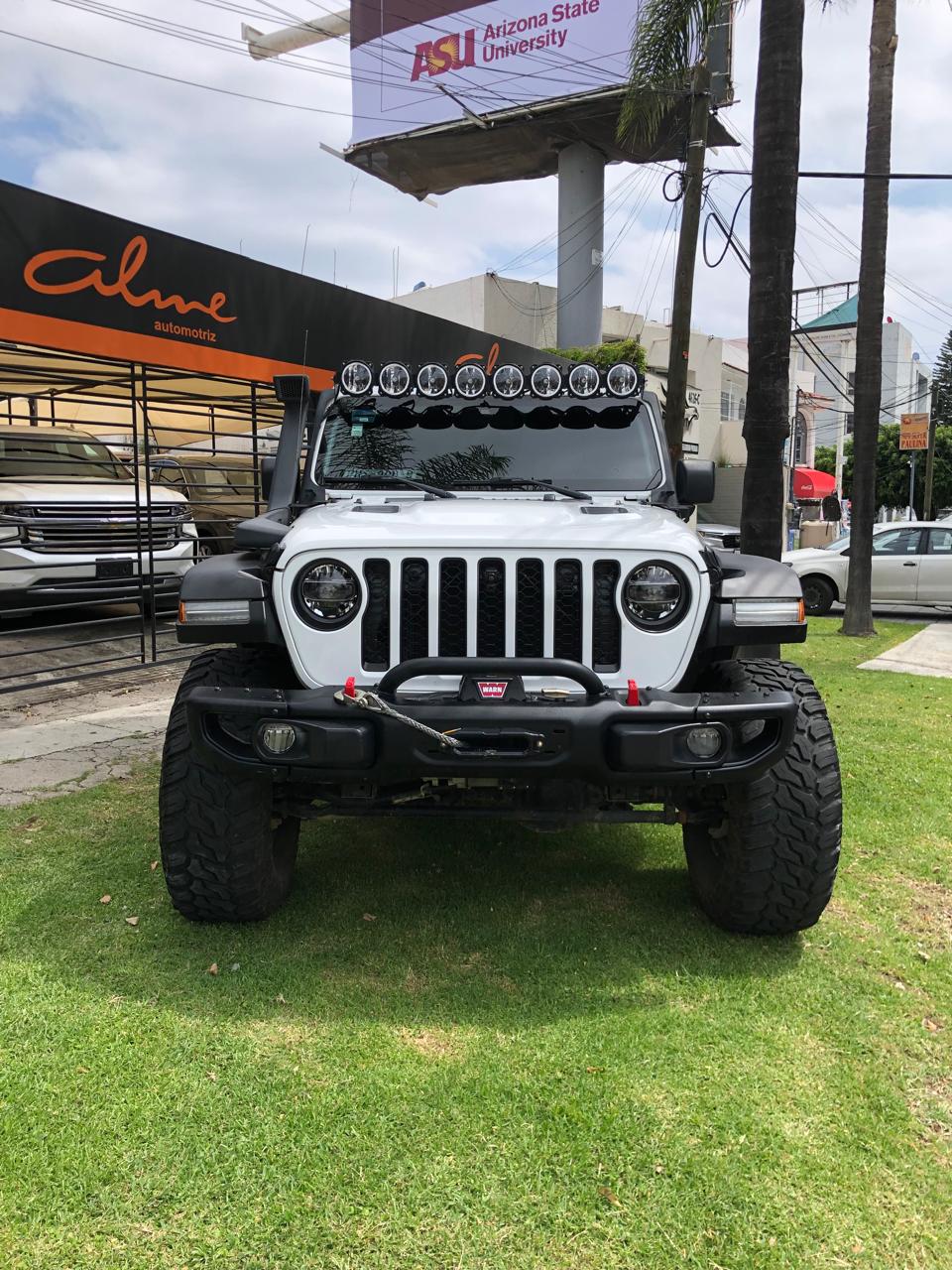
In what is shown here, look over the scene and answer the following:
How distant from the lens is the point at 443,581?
3021mm

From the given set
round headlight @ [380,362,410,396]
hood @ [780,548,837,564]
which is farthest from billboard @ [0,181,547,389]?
hood @ [780,548,837,564]

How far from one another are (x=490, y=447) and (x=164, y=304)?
4065mm

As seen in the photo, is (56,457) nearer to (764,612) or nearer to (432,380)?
(432,380)

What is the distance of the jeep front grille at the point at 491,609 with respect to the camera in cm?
299

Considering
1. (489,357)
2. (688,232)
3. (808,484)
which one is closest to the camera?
(489,357)

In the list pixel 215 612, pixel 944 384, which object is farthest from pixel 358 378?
pixel 944 384

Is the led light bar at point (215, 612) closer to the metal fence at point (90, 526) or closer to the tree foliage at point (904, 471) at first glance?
the metal fence at point (90, 526)

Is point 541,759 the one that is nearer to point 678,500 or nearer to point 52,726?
point 678,500

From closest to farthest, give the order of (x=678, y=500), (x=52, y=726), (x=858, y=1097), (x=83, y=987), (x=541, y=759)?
(x=858, y=1097) → (x=541, y=759) → (x=83, y=987) → (x=678, y=500) → (x=52, y=726)

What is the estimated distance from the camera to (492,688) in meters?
2.88

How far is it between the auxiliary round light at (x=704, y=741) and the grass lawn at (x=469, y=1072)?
802mm

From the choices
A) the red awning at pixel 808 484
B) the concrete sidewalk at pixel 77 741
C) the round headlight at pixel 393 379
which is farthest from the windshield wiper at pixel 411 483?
the red awning at pixel 808 484

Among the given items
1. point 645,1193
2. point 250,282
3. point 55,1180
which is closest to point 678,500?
point 645,1193

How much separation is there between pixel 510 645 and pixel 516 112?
31.6m
